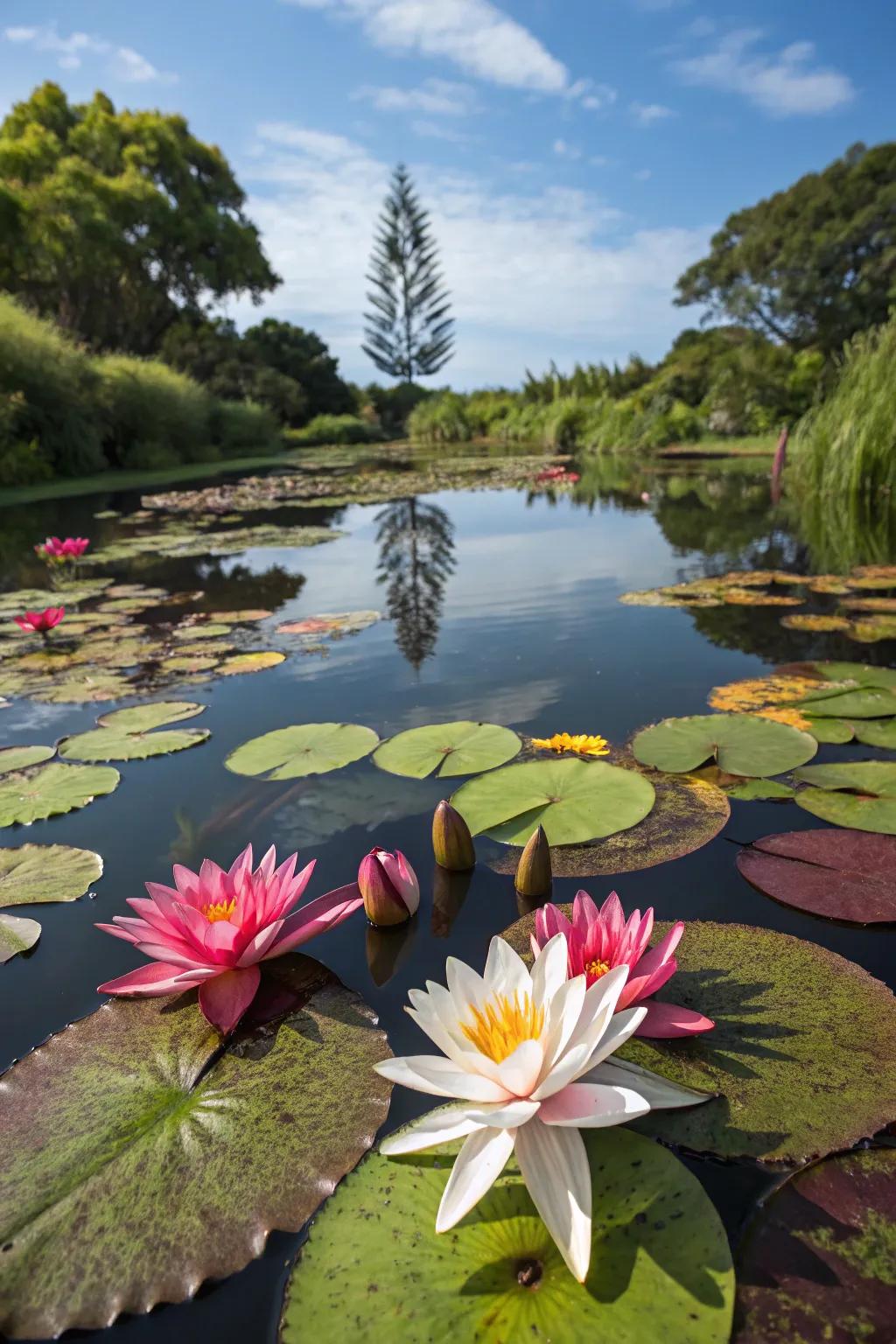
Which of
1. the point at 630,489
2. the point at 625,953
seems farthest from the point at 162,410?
the point at 625,953

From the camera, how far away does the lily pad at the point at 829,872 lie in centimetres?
102

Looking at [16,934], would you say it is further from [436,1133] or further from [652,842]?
[652,842]

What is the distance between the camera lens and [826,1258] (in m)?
0.56

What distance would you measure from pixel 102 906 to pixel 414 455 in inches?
584

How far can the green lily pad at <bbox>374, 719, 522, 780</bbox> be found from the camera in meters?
1.52

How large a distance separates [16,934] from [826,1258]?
3.50 feet

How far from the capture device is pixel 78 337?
15.3 m

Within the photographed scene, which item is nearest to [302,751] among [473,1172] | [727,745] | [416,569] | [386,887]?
→ [386,887]

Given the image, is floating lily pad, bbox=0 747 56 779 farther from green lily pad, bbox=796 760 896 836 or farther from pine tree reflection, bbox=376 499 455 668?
green lily pad, bbox=796 760 896 836

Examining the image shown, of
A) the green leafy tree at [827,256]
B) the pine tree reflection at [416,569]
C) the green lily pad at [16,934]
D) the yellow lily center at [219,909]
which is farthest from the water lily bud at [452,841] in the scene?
the green leafy tree at [827,256]

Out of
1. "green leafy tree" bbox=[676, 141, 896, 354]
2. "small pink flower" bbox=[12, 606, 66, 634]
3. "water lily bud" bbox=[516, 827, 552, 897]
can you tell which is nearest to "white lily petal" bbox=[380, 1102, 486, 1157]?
"water lily bud" bbox=[516, 827, 552, 897]

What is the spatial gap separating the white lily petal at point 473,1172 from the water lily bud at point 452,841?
59 cm

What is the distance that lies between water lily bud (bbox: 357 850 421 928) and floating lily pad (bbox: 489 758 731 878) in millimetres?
198

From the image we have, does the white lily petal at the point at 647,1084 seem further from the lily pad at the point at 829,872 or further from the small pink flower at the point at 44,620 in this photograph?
the small pink flower at the point at 44,620
